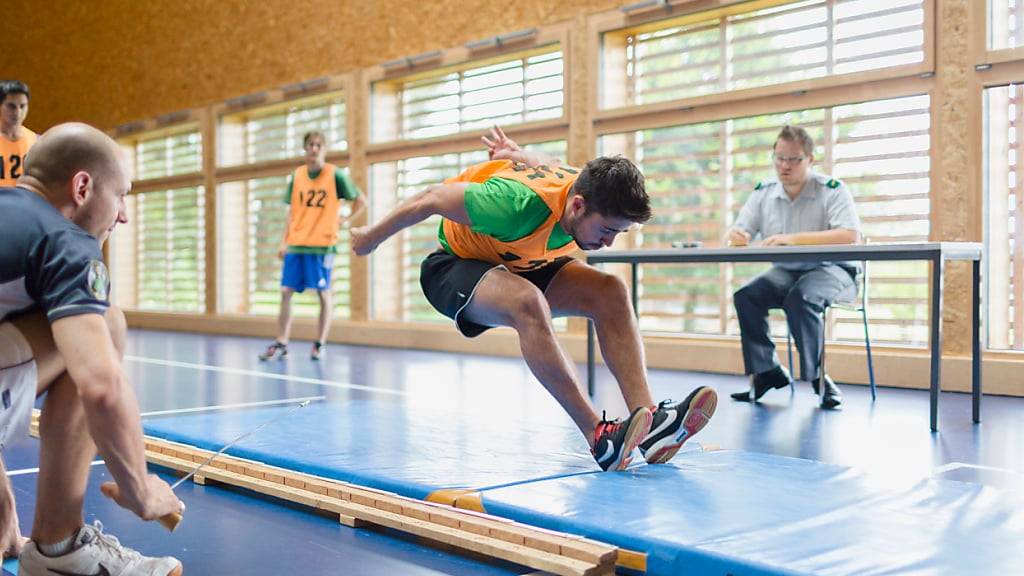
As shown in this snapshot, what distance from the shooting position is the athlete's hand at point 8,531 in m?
1.76

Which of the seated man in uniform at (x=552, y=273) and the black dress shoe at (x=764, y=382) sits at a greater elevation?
the seated man in uniform at (x=552, y=273)

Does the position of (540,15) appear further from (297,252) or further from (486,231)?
(486,231)

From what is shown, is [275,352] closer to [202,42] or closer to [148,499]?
[202,42]

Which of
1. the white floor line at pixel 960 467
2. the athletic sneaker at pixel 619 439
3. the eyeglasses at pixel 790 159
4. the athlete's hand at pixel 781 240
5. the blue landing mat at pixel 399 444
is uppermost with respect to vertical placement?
the eyeglasses at pixel 790 159

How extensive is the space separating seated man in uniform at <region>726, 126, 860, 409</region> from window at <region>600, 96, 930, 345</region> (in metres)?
0.99

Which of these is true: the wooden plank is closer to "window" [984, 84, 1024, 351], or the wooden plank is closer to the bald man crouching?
the bald man crouching

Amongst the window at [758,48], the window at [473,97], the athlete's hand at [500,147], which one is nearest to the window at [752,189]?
the window at [758,48]

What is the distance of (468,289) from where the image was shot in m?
2.60

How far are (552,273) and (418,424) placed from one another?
0.66 m

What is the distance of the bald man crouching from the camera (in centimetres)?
135

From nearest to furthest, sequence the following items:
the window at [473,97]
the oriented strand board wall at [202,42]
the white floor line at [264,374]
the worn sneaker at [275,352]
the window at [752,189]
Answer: the white floor line at [264,374] → the window at [752,189] → the worn sneaker at [275,352] → the window at [473,97] → the oriented strand board wall at [202,42]

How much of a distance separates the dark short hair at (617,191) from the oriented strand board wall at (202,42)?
4.04 metres

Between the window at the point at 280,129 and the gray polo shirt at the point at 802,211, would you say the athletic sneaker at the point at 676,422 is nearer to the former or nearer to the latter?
the gray polo shirt at the point at 802,211

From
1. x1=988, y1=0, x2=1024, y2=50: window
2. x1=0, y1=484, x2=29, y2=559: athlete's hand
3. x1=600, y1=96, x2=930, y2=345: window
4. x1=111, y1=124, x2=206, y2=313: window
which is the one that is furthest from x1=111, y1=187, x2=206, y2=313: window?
x1=0, y1=484, x2=29, y2=559: athlete's hand
